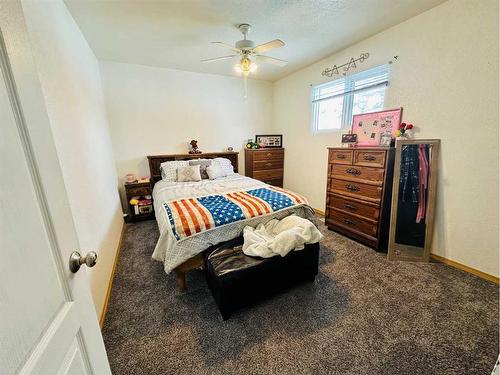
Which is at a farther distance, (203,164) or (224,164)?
(224,164)

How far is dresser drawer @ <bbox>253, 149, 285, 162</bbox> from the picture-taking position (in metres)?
4.19

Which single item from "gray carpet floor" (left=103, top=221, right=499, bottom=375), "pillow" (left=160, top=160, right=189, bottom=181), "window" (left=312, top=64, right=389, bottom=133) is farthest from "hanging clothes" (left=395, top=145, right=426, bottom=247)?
"pillow" (left=160, top=160, right=189, bottom=181)

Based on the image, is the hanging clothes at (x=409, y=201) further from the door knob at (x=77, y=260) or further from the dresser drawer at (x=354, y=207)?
the door knob at (x=77, y=260)

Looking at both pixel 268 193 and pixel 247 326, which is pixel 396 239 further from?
pixel 247 326

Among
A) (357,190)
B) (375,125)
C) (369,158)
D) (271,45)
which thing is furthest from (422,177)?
(271,45)

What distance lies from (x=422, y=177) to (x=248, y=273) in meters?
2.06

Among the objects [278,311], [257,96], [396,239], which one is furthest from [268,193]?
[257,96]

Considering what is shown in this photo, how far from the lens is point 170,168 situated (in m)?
3.39

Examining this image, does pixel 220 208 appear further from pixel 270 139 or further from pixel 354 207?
pixel 270 139

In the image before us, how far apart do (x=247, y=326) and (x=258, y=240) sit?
2.00 feet

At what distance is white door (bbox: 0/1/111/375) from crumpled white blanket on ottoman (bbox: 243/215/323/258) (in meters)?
1.11

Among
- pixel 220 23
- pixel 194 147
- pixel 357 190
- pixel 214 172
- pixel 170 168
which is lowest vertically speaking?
pixel 357 190

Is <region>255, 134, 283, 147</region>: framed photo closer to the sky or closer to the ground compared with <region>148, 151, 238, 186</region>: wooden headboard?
closer to the sky

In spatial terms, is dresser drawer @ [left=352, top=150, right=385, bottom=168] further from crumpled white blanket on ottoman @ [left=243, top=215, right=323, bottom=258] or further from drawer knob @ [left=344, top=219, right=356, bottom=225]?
crumpled white blanket on ottoman @ [left=243, top=215, right=323, bottom=258]
